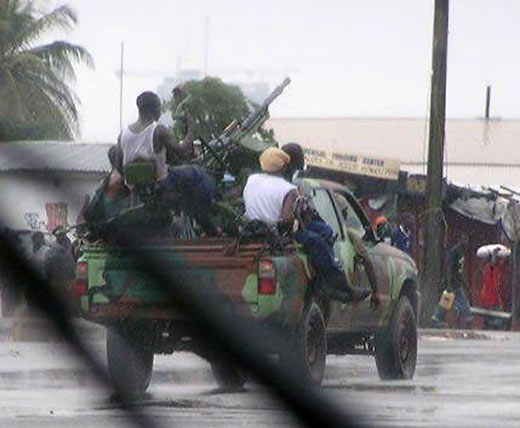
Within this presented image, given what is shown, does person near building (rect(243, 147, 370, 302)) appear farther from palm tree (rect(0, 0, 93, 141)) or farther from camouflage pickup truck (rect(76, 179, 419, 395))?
palm tree (rect(0, 0, 93, 141))

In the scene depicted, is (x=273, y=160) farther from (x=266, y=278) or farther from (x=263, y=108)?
(x=263, y=108)

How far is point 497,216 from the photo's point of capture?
37.6 metres

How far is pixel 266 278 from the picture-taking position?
1518 cm

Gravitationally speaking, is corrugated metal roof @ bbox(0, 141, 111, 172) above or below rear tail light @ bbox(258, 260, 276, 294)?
below

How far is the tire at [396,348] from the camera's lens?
17547mm

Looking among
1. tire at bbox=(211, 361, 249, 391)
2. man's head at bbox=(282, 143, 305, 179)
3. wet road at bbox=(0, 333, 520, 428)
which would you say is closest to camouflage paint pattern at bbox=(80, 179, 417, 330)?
wet road at bbox=(0, 333, 520, 428)

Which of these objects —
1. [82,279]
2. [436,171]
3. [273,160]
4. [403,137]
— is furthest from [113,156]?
[403,137]

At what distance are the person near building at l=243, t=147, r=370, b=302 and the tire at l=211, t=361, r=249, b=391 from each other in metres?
1.00

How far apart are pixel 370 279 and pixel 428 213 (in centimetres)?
1587

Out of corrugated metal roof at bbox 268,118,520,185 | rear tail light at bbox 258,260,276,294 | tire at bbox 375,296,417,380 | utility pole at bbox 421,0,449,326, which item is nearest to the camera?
rear tail light at bbox 258,260,276,294

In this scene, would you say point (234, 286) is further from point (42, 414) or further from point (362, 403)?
point (42, 414)

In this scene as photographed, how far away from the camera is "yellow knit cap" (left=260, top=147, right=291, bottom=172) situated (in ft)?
52.7

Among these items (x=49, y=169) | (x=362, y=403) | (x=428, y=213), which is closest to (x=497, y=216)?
(x=428, y=213)

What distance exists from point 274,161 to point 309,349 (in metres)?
1.46
